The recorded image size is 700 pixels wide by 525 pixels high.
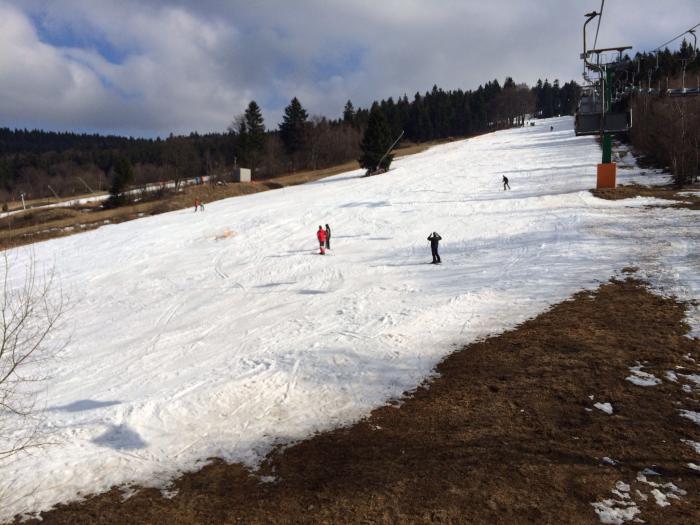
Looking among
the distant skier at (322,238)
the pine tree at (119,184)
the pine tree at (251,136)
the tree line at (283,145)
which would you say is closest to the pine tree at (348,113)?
the tree line at (283,145)

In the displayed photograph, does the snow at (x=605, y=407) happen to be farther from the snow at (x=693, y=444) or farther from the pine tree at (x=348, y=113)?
the pine tree at (x=348, y=113)

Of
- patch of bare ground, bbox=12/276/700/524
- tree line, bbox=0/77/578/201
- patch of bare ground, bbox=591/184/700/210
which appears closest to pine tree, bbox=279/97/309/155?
tree line, bbox=0/77/578/201

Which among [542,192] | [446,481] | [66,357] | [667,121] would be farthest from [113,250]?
[667,121]

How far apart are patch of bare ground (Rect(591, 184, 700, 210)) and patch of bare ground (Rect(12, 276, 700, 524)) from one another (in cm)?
2156

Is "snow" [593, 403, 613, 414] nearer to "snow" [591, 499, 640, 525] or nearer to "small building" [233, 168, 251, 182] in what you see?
"snow" [591, 499, 640, 525]

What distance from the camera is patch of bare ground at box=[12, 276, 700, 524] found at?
6.05 metres

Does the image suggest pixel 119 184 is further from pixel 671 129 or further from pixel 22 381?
pixel 671 129

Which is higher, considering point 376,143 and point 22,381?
point 376,143

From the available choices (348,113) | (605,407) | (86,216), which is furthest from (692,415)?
(348,113)

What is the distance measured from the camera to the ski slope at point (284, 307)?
8.86 meters

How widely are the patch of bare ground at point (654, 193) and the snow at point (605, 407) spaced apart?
76.4 feet

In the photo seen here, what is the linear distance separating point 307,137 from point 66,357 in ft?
267

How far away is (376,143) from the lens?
177ft

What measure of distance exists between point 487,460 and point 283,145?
301 ft
